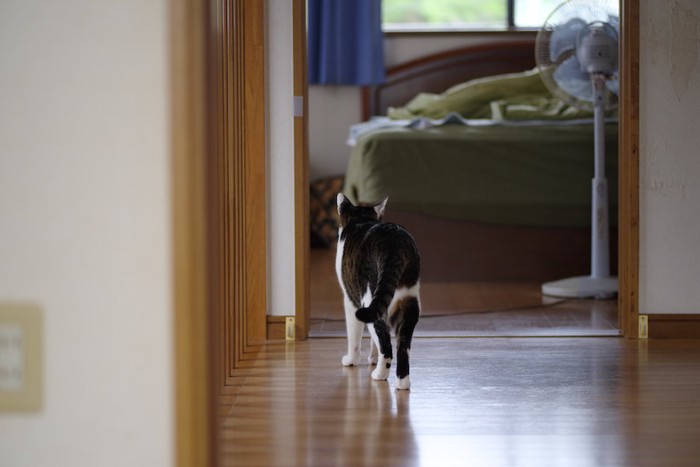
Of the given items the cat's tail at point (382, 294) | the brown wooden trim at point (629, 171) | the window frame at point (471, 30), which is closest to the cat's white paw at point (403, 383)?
the cat's tail at point (382, 294)

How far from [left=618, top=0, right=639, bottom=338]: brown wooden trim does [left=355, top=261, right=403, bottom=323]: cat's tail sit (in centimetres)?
127

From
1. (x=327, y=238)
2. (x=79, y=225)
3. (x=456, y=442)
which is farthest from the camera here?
(x=327, y=238)

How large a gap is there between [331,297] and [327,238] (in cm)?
196

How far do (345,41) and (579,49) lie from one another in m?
2.85

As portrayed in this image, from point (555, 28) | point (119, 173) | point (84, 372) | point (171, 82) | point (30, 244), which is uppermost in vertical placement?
point (555, 28)

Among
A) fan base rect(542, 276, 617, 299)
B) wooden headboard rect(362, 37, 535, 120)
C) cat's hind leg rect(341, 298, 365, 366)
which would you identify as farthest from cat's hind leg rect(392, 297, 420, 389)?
wooden headboard rect(362, 37, 535, 120)

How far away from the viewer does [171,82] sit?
1.91 m

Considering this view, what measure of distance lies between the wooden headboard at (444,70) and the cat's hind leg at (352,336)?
4.38 metres

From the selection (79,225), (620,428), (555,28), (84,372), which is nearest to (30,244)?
(79,225)

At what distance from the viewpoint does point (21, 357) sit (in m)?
2.02

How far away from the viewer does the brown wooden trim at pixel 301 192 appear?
409 cm

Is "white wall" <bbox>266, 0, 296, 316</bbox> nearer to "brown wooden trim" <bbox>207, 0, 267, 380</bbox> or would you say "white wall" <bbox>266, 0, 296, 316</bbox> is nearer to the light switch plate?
"brown wooden trim" <bbox>207, 0, 267, 380</bbox>

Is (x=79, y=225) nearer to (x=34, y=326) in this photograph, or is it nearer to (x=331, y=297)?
(x=34, y=326)

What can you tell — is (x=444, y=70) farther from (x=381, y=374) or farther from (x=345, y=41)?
(x=381, y=374)
